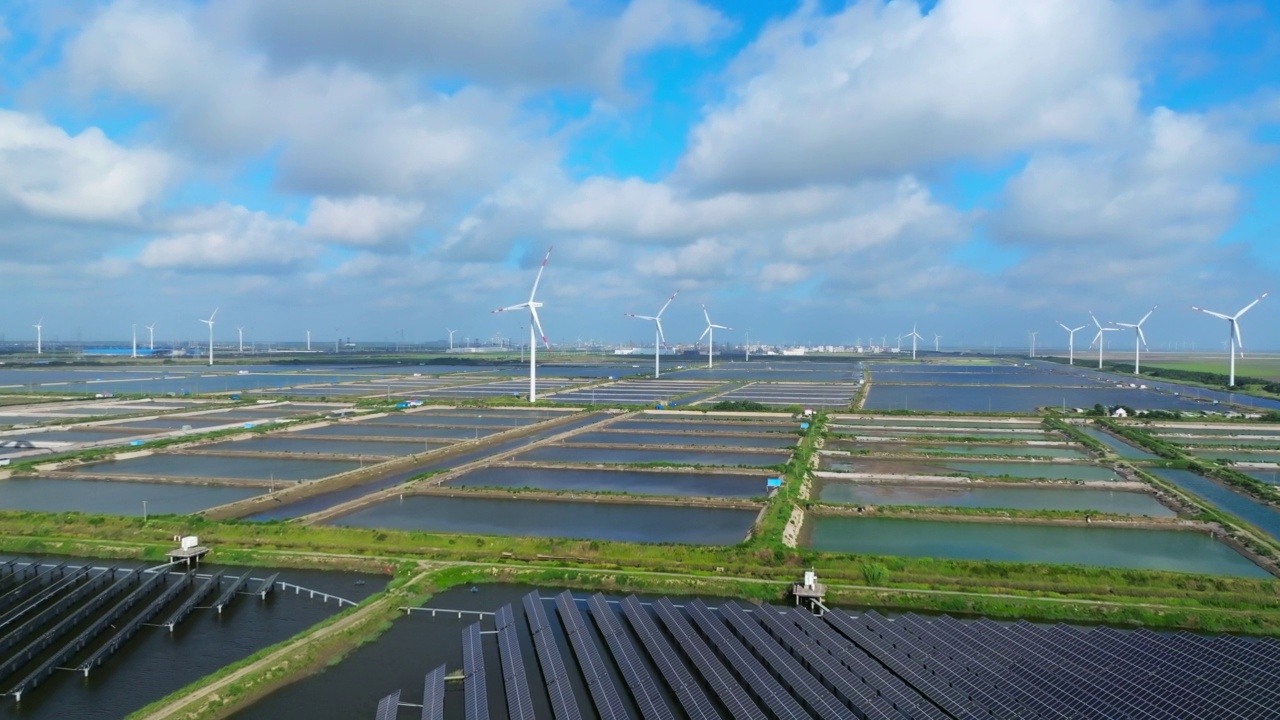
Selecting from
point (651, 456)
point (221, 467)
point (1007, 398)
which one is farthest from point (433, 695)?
point (1007, 398)

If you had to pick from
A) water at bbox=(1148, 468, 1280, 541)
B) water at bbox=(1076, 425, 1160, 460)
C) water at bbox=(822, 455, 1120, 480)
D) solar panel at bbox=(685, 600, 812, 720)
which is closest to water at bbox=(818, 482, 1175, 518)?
water at bbox=(1148, 468, 1280, 541)

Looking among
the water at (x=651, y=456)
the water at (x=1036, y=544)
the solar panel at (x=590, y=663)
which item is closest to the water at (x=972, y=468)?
the water at (x=651, y=456)

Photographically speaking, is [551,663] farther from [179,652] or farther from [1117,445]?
[1117,445]

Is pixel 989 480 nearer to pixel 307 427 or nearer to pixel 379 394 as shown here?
pixel 307 427

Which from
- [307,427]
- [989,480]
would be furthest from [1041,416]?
[307,427]

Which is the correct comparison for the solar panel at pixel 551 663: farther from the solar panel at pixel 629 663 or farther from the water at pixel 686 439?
the water at pixel 686 439

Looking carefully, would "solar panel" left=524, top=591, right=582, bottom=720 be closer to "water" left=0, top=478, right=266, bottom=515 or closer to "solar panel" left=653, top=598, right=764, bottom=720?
"solar panel" left=653, top=598, right=764, bottom=720
